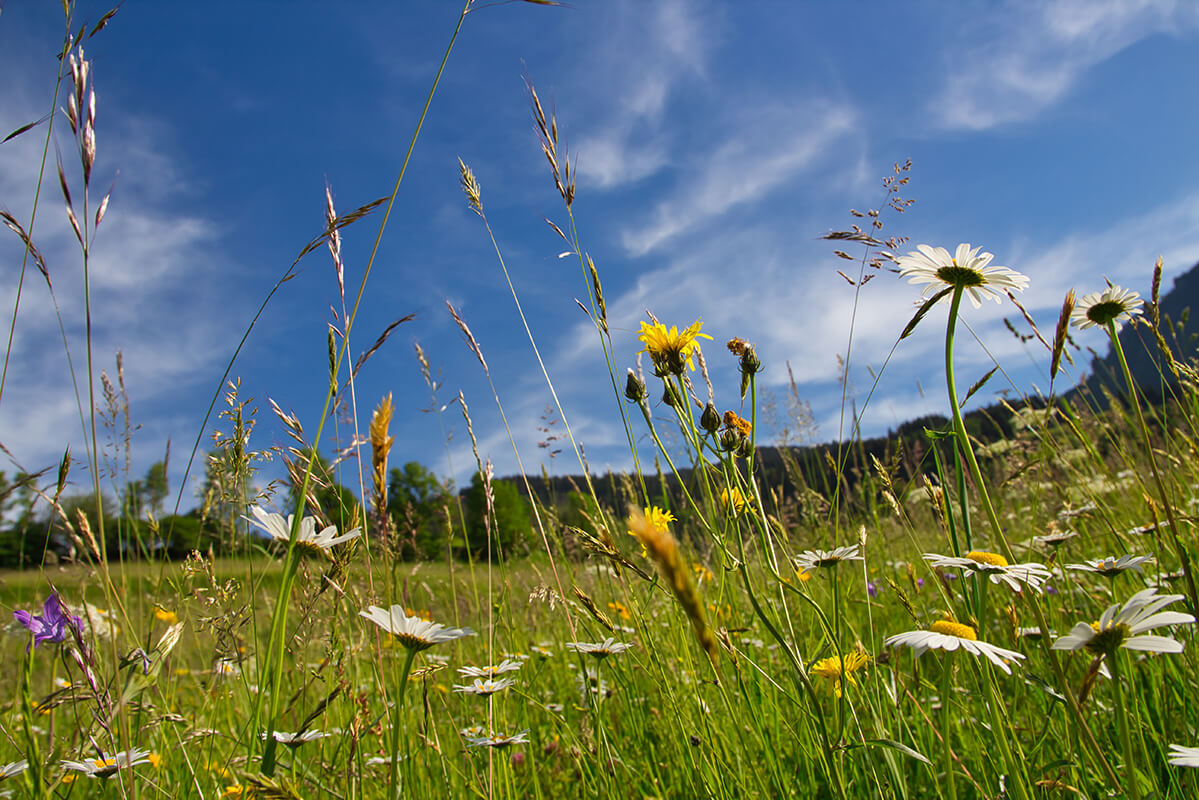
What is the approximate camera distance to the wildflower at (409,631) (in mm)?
914

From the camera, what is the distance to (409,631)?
96cm

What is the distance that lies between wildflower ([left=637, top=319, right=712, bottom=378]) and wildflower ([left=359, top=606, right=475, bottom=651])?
1.88ft

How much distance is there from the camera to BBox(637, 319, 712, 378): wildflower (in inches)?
46.4

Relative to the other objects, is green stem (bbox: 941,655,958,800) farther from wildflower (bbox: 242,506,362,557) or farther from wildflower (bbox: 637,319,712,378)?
wildflower (bbox: 242,506,362,557)

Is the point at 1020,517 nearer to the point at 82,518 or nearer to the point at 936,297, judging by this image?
the point at 936,297

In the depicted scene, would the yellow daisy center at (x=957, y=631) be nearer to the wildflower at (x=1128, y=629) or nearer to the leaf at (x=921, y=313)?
the wildflower at (x=1128, y=629)

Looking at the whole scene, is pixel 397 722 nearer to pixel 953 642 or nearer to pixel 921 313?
pixel 953 642

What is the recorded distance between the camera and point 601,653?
147cm

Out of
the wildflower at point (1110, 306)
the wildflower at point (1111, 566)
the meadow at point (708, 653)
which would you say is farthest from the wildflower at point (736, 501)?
the wildflower at point (1110, 306)

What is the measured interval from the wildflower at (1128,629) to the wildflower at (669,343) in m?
0.68

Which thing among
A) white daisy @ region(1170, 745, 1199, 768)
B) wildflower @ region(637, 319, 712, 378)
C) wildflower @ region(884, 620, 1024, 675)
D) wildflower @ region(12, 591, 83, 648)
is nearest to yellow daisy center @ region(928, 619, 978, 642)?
wildflower @ region(884, 620, 1024, 675)

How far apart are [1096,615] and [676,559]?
2263 mm

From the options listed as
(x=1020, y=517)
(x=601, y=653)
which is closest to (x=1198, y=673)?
(x=601, y=653)

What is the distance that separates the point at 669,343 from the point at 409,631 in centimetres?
67
